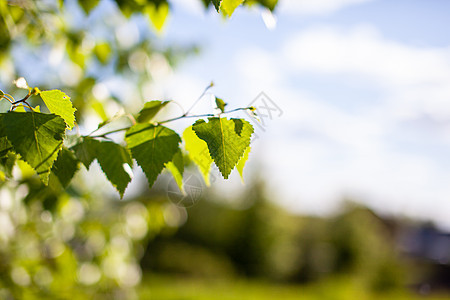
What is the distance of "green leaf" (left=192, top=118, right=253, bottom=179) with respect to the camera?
63 centimetres

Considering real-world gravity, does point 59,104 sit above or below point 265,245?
above

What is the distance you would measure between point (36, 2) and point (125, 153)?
1117 millimetres

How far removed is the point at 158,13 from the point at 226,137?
63cm

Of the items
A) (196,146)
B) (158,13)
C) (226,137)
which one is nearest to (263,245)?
(158,13)

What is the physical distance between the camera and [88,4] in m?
1.15

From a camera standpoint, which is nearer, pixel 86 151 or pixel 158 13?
pixel 86 151

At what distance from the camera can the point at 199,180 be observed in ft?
3.27

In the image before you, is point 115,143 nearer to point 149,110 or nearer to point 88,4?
point 149,110

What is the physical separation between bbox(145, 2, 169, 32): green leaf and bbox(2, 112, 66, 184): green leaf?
62 cm

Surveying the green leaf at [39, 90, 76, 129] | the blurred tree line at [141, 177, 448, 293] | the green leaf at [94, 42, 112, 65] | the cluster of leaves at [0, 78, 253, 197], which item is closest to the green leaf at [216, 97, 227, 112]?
the cluster of leaves at [0, 78, 253, 197]

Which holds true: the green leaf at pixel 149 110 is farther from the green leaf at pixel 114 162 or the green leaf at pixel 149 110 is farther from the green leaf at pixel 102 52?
the green leaf at pixel 102 52

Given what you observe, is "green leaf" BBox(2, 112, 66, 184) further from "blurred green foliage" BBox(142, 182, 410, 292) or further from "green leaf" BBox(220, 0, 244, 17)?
"blurred green foliage" BBox(142, 182, 410, 292)

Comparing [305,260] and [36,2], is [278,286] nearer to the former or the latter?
[305,260]

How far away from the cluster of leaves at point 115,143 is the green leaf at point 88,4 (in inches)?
21.5
